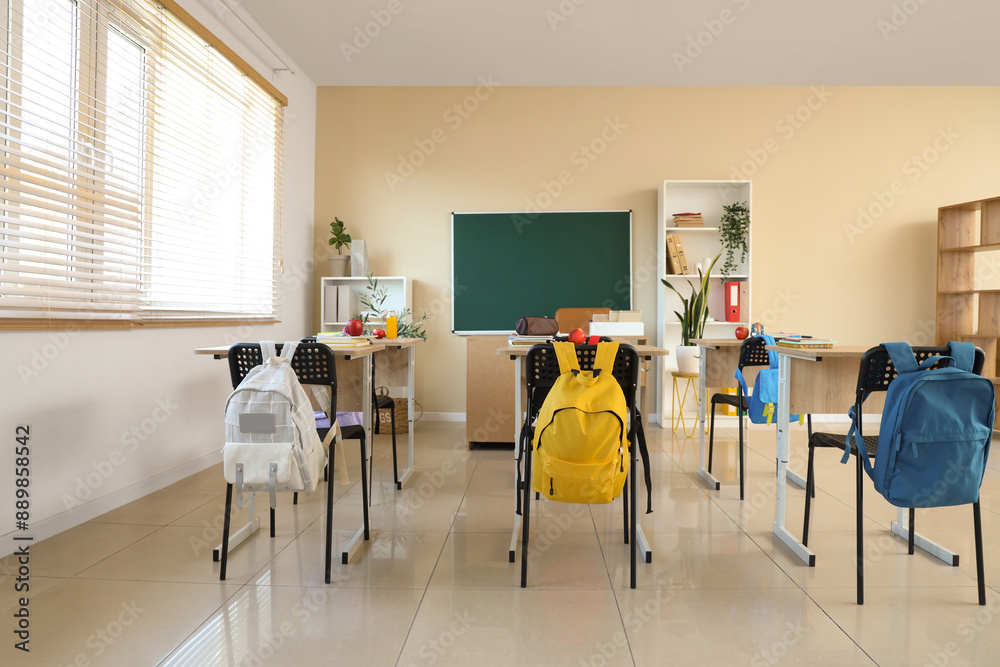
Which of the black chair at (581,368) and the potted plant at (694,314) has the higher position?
the potted plant at (694,314)

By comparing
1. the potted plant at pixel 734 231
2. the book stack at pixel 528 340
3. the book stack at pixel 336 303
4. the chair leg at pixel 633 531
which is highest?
the potted plant at pixel 734 231

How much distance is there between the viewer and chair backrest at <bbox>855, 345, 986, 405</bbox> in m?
1.96

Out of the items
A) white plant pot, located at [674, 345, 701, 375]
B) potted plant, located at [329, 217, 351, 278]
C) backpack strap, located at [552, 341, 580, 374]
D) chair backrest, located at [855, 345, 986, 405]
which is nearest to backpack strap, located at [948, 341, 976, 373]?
chair backrest, located at [855, 345, 986, 405]

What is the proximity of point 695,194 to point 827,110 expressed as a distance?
1422 mm

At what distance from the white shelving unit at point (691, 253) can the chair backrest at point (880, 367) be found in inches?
128

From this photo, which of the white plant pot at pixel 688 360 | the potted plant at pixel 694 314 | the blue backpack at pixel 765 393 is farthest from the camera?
the potted plant at pixel 694 314

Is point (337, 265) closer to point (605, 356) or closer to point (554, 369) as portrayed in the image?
point (554, 369)

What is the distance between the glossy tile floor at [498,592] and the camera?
5.57ft

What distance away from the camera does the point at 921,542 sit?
2465 mm

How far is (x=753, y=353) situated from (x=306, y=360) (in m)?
2.39

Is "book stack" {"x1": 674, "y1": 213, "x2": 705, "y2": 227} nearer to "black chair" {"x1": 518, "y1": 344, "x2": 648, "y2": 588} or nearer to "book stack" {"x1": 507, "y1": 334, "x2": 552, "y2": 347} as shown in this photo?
"book stack" {"x1": 507, "y1": 334, "x2": 552, "y2": 347}

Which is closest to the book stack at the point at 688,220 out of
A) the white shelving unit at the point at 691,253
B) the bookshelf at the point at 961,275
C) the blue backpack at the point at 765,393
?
the white shelving unit at the point at 691,253

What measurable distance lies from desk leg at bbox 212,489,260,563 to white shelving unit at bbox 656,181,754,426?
361cm

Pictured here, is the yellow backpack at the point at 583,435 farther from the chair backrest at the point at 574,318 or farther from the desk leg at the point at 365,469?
the chair backrest at the point at 574,318
